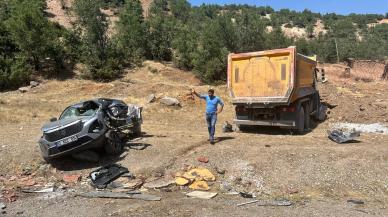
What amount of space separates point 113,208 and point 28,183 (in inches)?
134

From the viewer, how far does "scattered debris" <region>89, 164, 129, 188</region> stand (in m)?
10.4

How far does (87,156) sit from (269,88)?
5.99 meters

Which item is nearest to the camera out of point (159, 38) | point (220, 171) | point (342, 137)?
point (220, 171)

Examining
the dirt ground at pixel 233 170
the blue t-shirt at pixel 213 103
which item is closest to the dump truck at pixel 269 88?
the dirt ground at pixel 233 170

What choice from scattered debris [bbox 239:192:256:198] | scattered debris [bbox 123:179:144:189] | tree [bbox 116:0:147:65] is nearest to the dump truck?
scattered debris [bbox 239:192:256:198]

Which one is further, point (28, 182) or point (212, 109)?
point (212, 109)

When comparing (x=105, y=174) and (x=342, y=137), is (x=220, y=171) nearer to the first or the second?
(x=105, y=174)

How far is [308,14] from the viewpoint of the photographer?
97500 mm

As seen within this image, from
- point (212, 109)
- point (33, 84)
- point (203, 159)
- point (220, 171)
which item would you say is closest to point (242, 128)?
point (212, 109)

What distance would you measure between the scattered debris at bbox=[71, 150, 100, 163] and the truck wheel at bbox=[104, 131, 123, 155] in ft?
1.12

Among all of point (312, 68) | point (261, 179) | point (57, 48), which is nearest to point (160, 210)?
point (261, 179)

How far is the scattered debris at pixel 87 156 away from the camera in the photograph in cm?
1179

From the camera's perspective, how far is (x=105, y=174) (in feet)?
35.0

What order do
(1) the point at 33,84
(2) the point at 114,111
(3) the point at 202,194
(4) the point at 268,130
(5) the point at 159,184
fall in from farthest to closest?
(1) the point at 33,84 → (4) the point at 268,130 → (2) the point at 114,111 → (5) the point at 159,184 → (3) the point at 202,194
